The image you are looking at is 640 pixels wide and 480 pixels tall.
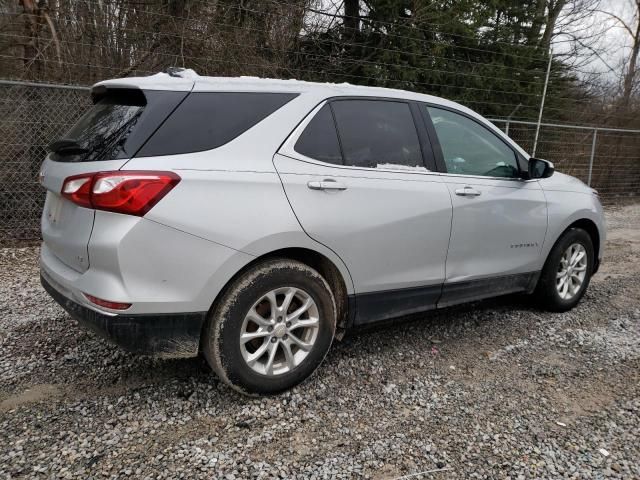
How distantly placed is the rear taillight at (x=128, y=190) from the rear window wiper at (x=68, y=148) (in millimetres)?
299

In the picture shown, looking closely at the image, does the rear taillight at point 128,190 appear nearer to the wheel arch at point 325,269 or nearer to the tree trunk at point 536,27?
the wheel arch at point 325,269

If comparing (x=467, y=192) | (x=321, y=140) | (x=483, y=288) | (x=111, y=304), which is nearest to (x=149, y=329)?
(x=111, y=304)

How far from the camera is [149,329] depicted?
2.52 metres

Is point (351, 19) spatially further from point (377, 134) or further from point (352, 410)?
point (352, 410)

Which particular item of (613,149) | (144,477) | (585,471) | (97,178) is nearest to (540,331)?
(585,471)

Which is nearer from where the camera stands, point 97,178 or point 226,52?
point 97,178

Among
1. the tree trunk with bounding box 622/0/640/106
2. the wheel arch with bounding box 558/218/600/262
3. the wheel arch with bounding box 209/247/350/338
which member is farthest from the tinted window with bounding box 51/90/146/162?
the tree trunk with bounding box 622/0/640/106

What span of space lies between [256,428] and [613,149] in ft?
40.5

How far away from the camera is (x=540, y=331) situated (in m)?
4.12

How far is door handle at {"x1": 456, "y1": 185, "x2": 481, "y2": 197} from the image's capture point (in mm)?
3531

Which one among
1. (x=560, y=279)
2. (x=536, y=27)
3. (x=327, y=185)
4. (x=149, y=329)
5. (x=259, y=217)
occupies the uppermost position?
→ (x=536, y=27)

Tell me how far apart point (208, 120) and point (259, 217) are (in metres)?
0.57

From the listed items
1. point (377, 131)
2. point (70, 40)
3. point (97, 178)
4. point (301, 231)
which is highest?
point (70, 40)

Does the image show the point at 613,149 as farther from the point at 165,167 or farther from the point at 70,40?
the point at 165,167
